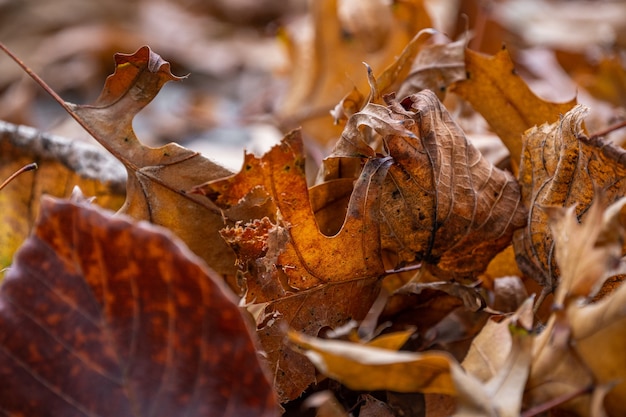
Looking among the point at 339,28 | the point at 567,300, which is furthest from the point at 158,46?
the point at 567,300

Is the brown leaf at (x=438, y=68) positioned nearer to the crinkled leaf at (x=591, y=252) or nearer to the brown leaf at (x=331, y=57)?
the crinkled leaf at (x=591, y=252)

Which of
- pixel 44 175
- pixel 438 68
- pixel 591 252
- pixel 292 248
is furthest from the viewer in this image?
pixel 44 175

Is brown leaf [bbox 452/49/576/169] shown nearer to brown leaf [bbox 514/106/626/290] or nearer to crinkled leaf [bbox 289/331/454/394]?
brown leaf [bbox 514/106/626/290]

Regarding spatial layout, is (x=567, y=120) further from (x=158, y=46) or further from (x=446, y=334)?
(x=158, y=46)

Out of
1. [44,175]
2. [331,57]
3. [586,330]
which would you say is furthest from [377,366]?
[331,57]

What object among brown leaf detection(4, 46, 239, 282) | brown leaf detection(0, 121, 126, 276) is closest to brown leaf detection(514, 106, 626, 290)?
brown leaf detection(4, 46, 239, 282)

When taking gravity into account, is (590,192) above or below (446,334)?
above

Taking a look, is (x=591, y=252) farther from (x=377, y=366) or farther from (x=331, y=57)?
(x=331, y=57)
